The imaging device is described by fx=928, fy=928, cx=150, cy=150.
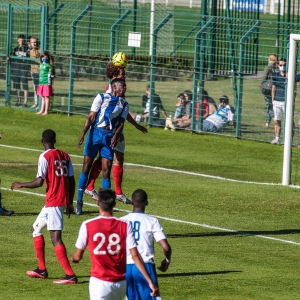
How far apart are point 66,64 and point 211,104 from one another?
6077 millimetres

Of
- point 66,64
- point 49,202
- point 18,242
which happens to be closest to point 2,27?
point 66,64

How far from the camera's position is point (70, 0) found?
159 ft

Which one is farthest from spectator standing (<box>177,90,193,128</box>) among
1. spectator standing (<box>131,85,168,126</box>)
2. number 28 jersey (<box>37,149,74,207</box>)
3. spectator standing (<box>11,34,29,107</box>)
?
number 28 jersey (<box>37,149,74,207</box>)

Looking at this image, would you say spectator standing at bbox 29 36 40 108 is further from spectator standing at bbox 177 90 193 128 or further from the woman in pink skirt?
spectator standing at bbox 177 90 193 128

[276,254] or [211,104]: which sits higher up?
[211,104]

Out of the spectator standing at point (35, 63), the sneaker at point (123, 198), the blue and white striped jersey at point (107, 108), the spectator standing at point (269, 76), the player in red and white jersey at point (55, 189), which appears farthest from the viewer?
the spectator standing at point (35, 63)

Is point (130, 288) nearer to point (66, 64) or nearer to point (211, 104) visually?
point (211, 104)

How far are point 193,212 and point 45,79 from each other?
41.5ft

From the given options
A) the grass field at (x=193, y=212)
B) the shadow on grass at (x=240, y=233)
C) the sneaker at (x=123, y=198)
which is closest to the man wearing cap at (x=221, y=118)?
the grass field at (x=193, y=212)

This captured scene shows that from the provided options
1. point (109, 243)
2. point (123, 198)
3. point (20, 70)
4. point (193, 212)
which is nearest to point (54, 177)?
point (109, 243)

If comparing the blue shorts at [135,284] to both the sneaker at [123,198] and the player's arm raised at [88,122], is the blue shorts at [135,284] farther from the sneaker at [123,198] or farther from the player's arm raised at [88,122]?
the sneaker at [123,198]

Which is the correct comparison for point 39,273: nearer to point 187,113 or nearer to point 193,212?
point 193,212

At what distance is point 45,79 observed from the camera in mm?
27953

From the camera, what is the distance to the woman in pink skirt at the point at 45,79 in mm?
27750
